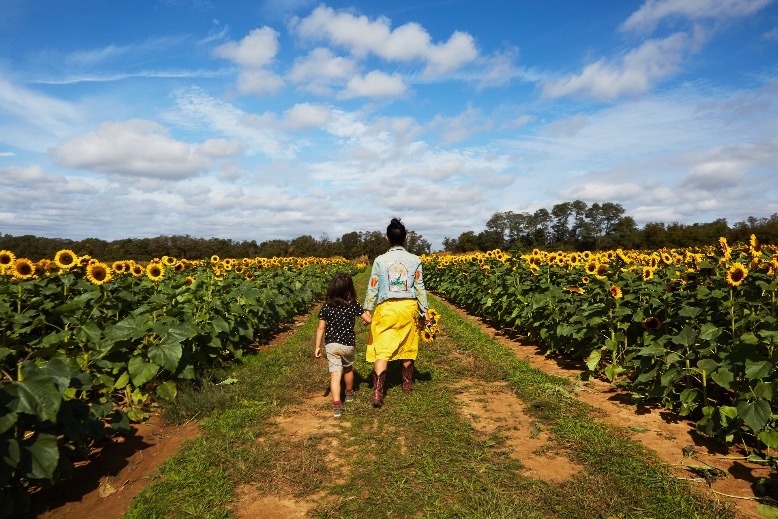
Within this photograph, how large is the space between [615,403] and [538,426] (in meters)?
1.43

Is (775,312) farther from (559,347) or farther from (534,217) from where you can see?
(534,217)

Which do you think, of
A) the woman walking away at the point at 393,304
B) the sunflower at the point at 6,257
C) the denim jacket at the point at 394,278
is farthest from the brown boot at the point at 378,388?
the sunflower at the point at 6,257

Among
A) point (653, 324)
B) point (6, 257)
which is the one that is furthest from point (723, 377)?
point (6, 257)

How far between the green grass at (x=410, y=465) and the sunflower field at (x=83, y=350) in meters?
0.69

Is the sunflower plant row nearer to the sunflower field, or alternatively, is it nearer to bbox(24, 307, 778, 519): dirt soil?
bbox(24, 307, 778, 519): dirt soil

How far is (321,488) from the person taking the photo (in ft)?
12.2

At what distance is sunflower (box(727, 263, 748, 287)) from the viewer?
4.51 metres

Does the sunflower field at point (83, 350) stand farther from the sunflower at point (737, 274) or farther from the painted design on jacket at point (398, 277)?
the sunflower at point (737, 274)

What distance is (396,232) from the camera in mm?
5746

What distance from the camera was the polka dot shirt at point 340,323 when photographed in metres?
5.44

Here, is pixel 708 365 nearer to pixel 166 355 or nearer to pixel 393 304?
pixel 393 304

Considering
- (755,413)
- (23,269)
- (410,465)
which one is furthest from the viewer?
(23,269)

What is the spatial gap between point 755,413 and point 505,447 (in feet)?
7.04

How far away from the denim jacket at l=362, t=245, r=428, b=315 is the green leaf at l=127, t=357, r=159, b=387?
2527mm
